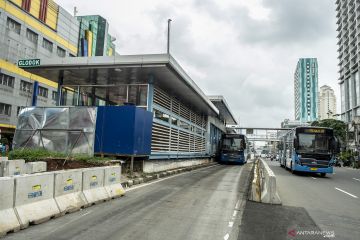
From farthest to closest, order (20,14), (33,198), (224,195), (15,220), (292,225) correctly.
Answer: (20,14), (224,195), (292,225), (33,198), (15,220)

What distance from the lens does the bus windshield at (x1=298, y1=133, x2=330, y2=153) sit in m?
20.0

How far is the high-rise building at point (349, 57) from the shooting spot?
3489 inches

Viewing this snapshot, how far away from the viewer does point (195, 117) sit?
31562mm

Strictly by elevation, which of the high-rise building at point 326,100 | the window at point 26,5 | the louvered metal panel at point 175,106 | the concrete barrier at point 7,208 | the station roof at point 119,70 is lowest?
the concrete barrier at point 7,208

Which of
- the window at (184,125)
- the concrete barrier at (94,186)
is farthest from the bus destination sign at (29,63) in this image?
the window at (184,125)

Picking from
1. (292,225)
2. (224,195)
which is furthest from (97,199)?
(292,225)

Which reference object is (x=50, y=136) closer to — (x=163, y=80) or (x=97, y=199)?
(x=163, y=80)

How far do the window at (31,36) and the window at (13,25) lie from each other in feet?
5.75

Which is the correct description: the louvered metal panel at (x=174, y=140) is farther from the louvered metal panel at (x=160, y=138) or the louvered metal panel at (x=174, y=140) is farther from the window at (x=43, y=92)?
the window at (x=43, y=92)

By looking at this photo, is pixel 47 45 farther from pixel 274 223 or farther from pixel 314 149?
pixel 274 223

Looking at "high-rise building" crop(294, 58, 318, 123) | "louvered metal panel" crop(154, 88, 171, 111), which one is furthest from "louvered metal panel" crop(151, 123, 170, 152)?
"high-rise building" crop(294, 58, 318, 123)

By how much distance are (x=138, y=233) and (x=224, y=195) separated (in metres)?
5.60

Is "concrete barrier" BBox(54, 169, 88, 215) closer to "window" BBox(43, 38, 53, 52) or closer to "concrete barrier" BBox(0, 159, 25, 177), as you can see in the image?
"concrete barrier" BBox(0, 159, 25, 177)

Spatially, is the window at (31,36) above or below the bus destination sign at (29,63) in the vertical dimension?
above
